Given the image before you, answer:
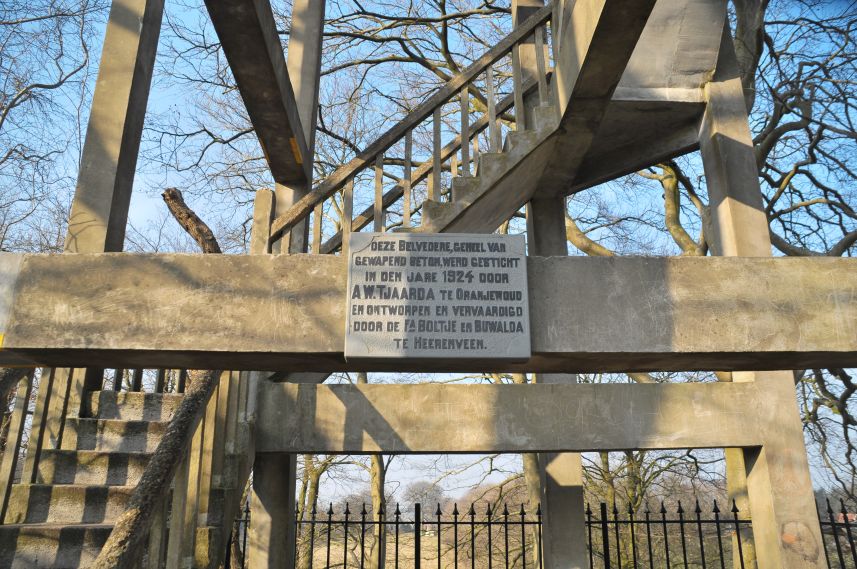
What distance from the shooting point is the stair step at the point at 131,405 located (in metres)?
5.40

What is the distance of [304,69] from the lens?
26.8 ft

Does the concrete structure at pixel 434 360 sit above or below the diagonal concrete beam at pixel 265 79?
below

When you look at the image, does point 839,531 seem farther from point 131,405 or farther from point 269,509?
point 131,405

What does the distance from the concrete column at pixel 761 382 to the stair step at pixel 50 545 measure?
612 cm

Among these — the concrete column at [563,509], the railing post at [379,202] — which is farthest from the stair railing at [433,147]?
the concrete column at [563,509]

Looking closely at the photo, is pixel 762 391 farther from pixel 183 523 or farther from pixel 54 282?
pixel 54 282

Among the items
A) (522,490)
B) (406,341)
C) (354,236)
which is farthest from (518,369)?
(522,490)

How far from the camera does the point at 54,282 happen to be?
13.4 feet

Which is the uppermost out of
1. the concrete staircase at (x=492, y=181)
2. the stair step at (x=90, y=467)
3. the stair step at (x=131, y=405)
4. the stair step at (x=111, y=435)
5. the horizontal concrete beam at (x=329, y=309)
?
the concrete staircase at (x=492, y=181)

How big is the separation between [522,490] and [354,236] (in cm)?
2020

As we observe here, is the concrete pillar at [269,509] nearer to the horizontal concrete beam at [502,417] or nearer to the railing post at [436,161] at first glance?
the horizontal concrete beam at [502,417]

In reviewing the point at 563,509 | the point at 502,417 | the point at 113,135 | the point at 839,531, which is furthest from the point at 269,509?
the point at 839,531

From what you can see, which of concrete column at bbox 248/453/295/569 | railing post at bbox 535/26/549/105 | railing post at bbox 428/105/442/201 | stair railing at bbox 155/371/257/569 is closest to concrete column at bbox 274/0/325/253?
railing post at bbox 428/105/442/201

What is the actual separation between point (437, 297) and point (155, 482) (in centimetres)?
196
